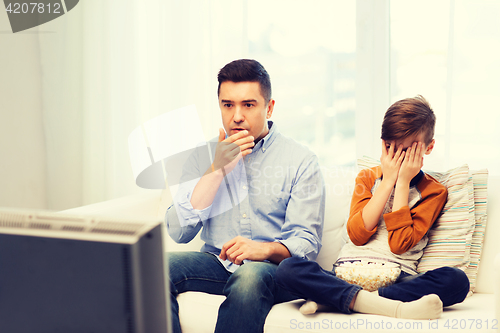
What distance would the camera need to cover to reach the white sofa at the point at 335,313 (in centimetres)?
108

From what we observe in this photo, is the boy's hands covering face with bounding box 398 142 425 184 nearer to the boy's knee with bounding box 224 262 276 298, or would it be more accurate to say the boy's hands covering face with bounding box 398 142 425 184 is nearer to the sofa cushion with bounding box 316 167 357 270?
the sofa cushion with bounding box 316 167 357 270

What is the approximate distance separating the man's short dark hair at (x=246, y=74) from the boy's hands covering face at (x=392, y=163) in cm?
49

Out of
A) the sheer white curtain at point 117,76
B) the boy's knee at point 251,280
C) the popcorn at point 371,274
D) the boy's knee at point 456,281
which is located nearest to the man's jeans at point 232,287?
the boy's knee at point 251,280

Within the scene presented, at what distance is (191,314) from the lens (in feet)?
4.18

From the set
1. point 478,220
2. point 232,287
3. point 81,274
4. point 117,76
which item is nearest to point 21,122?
point 117,76

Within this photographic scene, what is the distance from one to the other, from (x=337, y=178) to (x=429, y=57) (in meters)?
0.84

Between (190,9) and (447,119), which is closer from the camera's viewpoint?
(447,119)

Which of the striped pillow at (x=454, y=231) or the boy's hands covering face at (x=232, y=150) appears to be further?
the boy's hands covering face at (x=232, y=150)

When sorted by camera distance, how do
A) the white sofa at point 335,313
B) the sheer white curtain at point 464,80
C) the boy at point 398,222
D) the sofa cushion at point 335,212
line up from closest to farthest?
the white sofa at point 335,313 → the boy at point 398,222 → the sofa cushion at point 335,212 → the sheer white curtain at point 464,80

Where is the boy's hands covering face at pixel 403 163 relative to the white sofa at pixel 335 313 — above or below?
above

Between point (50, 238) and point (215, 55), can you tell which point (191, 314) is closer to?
point (50, 238)

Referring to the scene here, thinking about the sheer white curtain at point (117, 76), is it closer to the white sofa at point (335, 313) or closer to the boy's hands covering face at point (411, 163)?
the white sofa at point (335, 313)

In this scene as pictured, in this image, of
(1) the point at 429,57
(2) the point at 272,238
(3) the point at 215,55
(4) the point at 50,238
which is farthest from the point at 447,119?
(4) the point at 50,238

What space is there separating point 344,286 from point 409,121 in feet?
1.99
